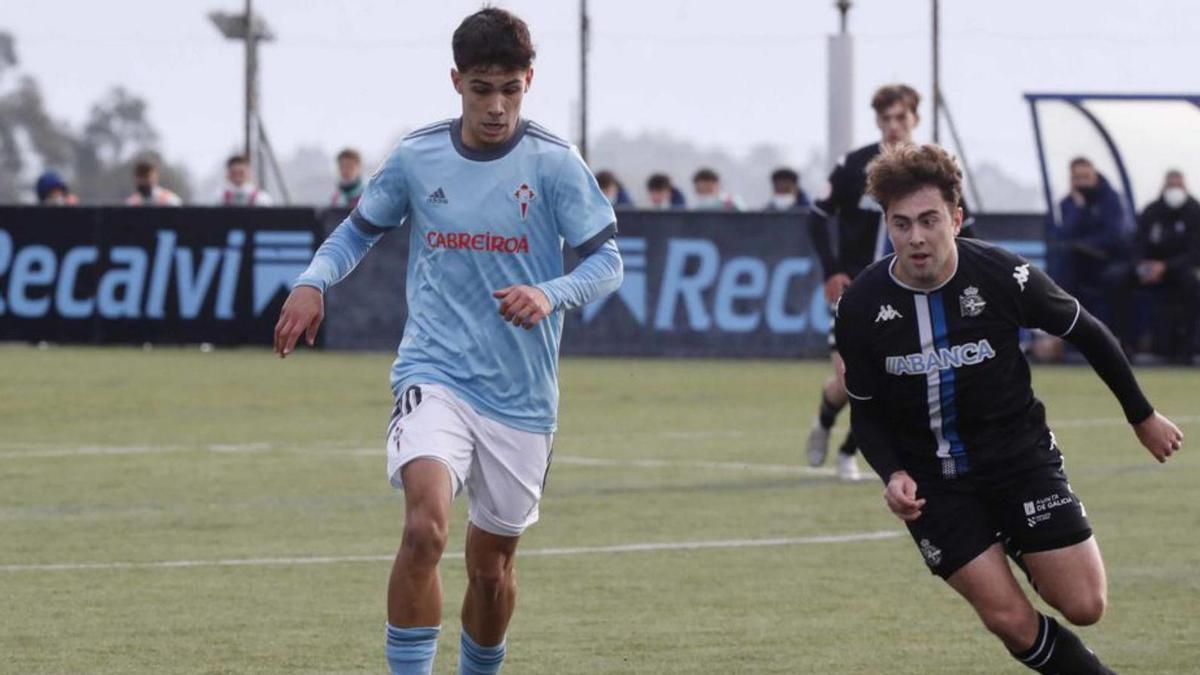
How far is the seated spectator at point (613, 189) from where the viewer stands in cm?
2811

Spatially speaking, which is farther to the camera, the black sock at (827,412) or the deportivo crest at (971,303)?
the black sock at (827,412)

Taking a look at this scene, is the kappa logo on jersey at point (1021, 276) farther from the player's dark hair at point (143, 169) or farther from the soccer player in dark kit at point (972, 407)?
the player's dark hair at point (143, 169)

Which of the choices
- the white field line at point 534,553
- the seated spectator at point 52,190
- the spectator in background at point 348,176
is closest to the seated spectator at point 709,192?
the spectator in background at point 348,176

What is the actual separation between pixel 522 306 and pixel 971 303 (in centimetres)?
132

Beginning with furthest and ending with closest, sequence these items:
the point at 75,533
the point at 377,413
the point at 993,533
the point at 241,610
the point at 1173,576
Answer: the point at 377,413, the point at 75,533, the point at 1173,576, the point at 241,610, the point at 993,533

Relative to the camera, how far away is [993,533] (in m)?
7.72

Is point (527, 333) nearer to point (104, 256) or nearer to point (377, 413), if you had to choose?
point (377, 413)

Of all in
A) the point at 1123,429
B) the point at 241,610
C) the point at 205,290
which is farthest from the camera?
the point at 205,290

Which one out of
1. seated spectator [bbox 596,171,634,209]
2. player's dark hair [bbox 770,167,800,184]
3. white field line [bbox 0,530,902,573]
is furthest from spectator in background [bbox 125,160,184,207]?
white field line [bbox 0,530,902,573]

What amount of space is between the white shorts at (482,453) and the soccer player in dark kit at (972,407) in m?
1.00

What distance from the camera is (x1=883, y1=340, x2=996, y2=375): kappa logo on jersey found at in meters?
7.67

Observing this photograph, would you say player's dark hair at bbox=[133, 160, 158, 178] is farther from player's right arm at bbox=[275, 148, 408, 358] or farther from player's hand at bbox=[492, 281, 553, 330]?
player's hand at bbox=[492, 281, 553, 330]

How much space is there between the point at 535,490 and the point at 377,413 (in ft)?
39.1

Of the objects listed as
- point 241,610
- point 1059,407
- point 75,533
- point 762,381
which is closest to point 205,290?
point 762,381
